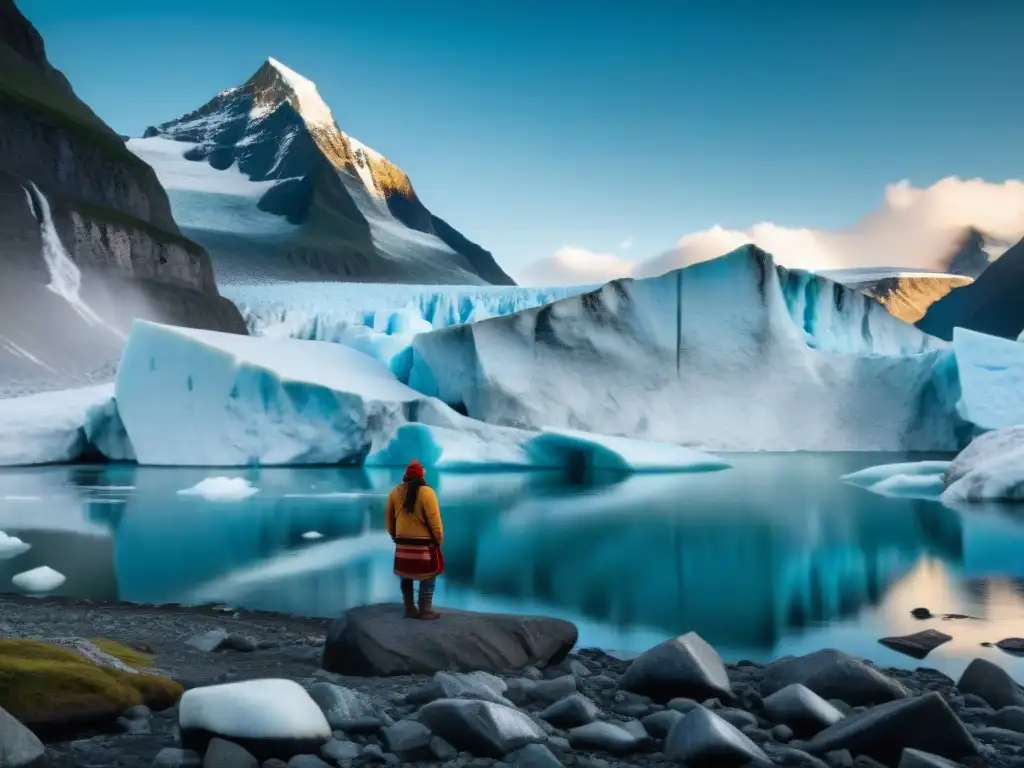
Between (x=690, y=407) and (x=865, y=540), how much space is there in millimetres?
9318

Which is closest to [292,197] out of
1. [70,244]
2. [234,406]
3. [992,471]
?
[70,244]

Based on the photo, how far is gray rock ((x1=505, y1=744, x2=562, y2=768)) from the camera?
8.18 ft

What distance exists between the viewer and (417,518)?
359 cm

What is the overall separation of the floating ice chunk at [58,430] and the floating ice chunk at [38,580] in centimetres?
1003

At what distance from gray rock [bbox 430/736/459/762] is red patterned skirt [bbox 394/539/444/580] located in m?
0.98

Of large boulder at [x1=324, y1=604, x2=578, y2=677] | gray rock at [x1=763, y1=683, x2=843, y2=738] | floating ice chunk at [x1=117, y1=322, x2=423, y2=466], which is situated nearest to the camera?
gray rock at [x1=763, y1=683, x2=843, y2=738]

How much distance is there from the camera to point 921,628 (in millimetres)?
4957

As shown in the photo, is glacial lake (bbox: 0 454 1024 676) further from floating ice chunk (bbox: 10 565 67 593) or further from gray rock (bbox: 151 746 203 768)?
gray rock (bbox: 151 746 203 768)

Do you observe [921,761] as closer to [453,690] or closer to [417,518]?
[453,690]

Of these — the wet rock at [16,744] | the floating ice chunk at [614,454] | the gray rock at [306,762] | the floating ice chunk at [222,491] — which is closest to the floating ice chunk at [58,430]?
the floating ice chunk at [222,491]

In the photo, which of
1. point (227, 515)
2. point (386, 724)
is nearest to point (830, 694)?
point (386, 724)

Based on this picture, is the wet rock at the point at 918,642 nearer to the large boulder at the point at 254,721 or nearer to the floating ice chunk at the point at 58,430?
the large boulder at the point at 254,721

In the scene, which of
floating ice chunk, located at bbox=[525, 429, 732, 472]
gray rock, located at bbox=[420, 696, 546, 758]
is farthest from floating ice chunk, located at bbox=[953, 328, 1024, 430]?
gray rock, located at bbox=[420, 696, 546, 758]

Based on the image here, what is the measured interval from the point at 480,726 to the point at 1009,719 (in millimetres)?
1720
